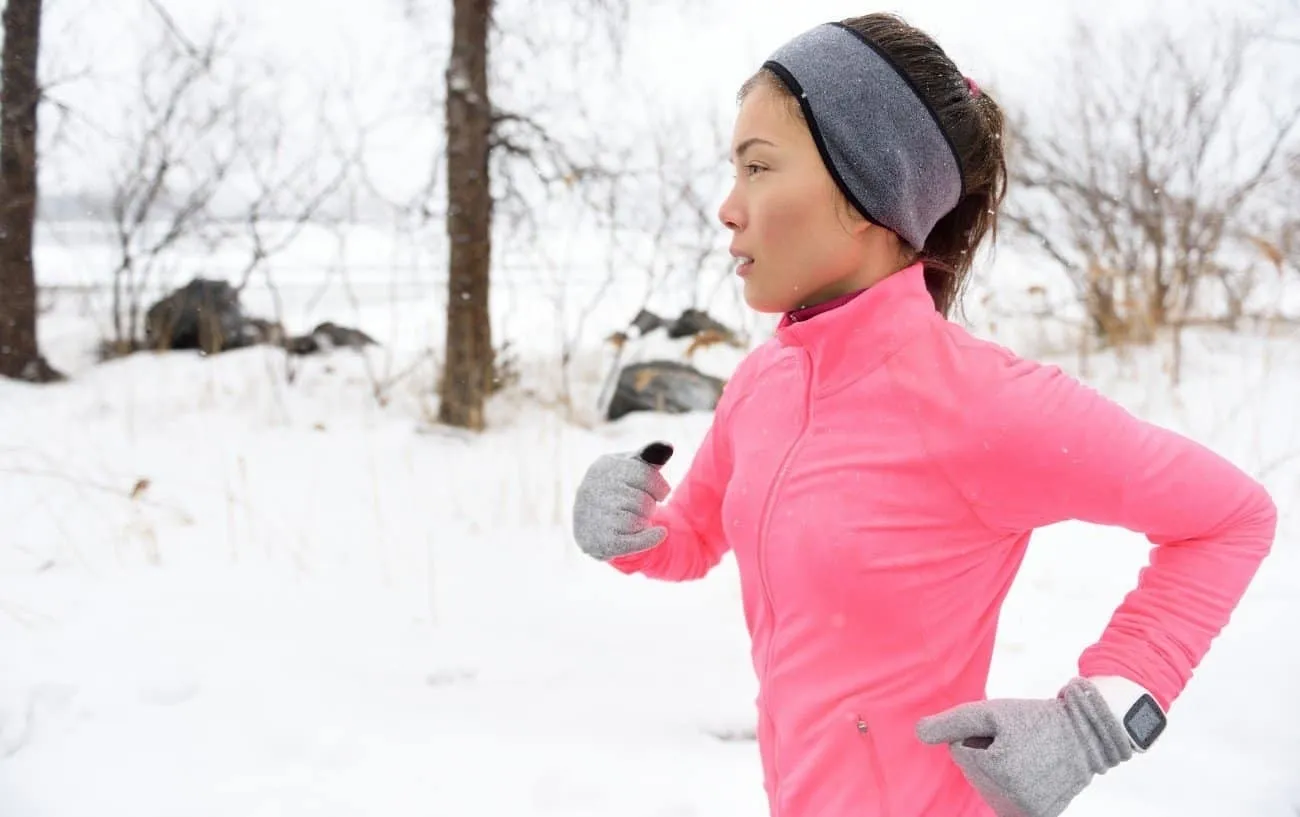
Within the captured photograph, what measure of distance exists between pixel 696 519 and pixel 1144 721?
71cm

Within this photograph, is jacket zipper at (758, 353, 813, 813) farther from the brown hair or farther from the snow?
the snow

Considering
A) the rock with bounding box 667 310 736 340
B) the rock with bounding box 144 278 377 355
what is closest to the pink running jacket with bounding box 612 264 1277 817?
the rock with bounding box 667 310 736 340

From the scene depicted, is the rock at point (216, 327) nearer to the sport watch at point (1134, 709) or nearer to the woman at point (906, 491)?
the woman at point (906, 491)

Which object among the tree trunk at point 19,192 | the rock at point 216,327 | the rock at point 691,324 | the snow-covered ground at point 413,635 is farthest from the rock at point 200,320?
the rock at point 691,324

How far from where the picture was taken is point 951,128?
3.72 feet

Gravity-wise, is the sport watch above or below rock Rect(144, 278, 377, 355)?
above

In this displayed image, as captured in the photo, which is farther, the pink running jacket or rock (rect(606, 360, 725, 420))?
rock (rect(606, 360, 725, 420))

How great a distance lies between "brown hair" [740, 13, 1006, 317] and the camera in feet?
3.70

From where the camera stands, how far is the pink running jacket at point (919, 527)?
0.97 m

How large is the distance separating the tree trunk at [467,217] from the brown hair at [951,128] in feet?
13.4

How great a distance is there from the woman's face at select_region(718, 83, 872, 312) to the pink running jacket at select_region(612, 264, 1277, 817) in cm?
6

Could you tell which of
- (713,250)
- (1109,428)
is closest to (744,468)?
(1109,428)

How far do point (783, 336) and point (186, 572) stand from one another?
310 cm

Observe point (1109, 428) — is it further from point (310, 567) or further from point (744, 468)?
point (310, 567)
